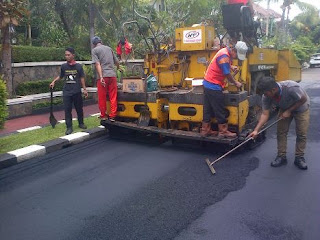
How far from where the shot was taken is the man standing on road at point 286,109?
174 inches

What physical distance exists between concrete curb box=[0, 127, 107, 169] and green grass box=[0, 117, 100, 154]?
24 cm

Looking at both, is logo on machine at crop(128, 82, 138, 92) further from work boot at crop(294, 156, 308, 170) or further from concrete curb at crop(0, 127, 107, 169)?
work boot at crop(294, 156, 308, 170)

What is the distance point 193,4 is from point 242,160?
8.78 meters

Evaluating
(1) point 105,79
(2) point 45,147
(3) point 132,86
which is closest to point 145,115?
(3) point 132,86

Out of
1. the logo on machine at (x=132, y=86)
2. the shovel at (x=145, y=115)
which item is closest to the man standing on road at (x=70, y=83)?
the logo on machine at (x=132, y=86)

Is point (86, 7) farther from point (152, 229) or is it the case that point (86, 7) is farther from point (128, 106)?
point (152, 229)

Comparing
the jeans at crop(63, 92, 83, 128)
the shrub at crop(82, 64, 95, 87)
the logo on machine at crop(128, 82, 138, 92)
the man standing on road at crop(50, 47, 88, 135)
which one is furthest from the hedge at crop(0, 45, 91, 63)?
the logo on machine at crop(128, 82, 138, 92)

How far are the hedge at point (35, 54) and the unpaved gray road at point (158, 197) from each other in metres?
5.63

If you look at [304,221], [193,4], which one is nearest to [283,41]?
[193,4]

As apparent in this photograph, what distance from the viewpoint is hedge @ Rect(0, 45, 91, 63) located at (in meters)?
9.93

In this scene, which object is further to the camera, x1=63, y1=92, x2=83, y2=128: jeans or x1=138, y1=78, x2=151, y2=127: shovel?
x1=63, y1=92, x2=83, y2=128: jeans

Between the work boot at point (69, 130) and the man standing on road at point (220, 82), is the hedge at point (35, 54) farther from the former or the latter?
the man standing on road at point (220, 82)

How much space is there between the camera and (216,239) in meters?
2.96

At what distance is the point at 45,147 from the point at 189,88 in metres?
2.86
